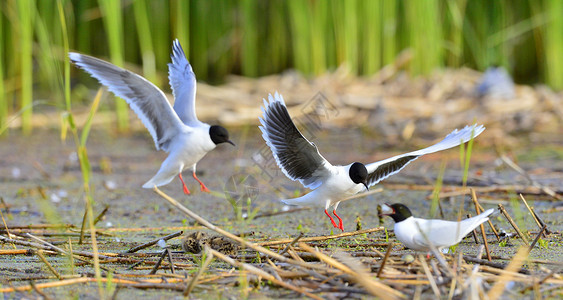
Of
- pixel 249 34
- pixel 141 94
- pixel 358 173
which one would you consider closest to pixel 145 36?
pixel 249 34

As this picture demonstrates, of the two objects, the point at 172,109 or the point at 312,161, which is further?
the point at 172,109

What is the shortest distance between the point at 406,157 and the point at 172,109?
1501mm

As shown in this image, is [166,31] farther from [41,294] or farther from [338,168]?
[41,294]

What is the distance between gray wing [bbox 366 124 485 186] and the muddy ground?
33 centimetres

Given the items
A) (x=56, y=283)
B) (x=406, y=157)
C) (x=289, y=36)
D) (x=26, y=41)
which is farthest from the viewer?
(x=289, y=36)

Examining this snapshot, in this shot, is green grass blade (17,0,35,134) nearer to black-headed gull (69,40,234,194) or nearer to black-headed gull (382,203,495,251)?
black-headed gull (69,40,234,194)

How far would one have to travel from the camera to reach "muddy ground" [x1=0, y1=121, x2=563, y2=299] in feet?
13.7

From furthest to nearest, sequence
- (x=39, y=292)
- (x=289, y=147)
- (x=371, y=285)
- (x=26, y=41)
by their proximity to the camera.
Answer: (x=26, y=41) → (x=289, y=147) → (x=39, y=292) → (x=371, y=285)

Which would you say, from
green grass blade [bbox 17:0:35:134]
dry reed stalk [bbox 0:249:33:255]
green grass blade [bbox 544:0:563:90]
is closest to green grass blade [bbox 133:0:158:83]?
green grass blade [bbox 17:0:35:134]

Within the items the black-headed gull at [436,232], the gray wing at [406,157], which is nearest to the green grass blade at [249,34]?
the gray wing at [406,157]

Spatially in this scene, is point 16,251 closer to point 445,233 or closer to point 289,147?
point 289,147

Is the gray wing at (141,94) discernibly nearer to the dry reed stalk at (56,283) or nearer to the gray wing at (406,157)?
the gray wing at (406,157)

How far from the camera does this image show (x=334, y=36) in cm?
1301

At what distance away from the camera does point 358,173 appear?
430 cm
